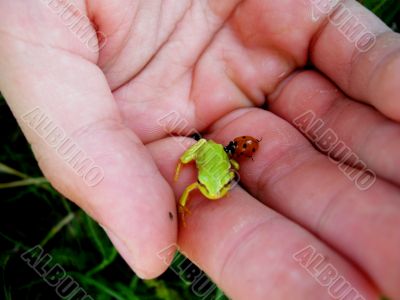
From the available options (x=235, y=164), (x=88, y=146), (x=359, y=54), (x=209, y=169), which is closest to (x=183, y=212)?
(x=209, y=169)

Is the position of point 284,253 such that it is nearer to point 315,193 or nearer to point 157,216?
point 315,193

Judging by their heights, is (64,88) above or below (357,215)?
above

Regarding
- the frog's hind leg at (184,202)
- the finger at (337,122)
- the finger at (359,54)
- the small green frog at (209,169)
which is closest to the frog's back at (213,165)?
the small green frog at (209,169)

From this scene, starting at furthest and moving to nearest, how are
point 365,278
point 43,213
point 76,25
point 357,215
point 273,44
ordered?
1. point 43,213
2. point 273,44
3. point 76,25
4. point 357,215
5. point 365,278

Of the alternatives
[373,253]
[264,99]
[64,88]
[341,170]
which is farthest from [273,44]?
[373,253]

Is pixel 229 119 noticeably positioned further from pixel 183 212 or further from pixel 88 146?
pixel 88 146
